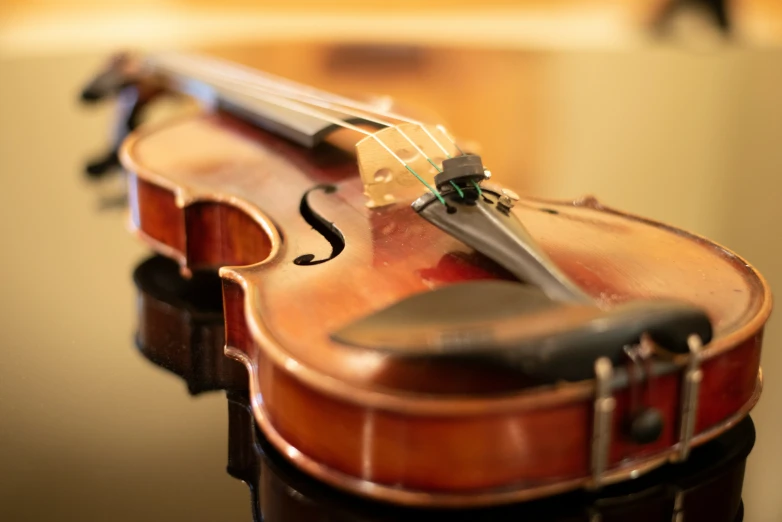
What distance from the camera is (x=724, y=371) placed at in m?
0.69

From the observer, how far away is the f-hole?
0.87 m

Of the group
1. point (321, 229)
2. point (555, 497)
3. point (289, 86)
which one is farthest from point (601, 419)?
point (289, 86)

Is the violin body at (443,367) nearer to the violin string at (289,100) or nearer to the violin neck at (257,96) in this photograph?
the violin string at (289,100)

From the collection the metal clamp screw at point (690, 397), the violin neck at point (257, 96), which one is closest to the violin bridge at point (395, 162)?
the violin neck at point (257, 96)

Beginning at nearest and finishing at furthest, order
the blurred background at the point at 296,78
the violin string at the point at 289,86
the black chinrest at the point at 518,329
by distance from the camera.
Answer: the black chinrest at the point at 518,329, the blurred background at the point at 296,78, the violin string at the point at 289,86

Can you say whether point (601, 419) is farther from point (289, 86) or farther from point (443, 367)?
point (289, 86)

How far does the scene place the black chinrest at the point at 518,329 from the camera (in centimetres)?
58

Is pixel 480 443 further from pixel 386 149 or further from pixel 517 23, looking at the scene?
pixel 517 23

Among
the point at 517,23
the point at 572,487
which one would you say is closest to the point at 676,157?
the point at 572,487

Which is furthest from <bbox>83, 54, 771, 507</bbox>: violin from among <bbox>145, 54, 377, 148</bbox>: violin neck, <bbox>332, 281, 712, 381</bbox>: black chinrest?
<bbox>145, 54, 377, 148</bbox>: violin neck

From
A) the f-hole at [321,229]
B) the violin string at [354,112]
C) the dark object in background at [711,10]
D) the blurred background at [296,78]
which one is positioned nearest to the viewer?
the blurred background at [296,78]

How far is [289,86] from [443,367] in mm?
982

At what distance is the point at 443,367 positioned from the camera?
63 centimetres

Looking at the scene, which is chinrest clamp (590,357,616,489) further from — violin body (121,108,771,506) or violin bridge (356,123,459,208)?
violin bridge (356,123,459,208)
